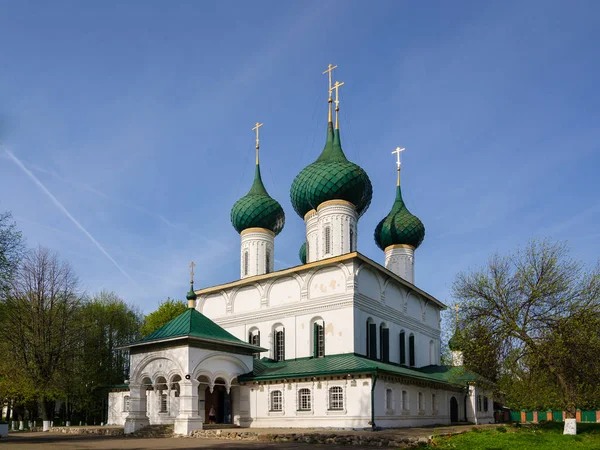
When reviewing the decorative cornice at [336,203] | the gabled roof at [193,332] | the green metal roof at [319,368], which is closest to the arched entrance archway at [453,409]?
the green metal roof at [319,368]

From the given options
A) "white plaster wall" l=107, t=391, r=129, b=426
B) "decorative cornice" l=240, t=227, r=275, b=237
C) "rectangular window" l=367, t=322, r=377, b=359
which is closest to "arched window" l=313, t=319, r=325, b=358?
"rectangular window" l=367, t=322, r=377, b=359

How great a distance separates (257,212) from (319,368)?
10806mm

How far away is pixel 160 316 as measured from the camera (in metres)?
40.8

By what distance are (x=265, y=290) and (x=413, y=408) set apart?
822 centimetres

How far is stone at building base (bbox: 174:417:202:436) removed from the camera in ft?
66.6

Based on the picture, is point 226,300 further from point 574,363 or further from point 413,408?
point 574,363

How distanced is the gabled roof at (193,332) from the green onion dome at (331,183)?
26.8 ft

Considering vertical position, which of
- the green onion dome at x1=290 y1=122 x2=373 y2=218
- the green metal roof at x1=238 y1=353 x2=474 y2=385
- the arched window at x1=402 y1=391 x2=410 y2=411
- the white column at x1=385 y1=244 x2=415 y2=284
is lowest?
the arched window at x1=402 y1=391 x2=410 y2=411

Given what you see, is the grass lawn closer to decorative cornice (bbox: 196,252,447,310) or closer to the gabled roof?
decorative cornice (bbox: 196,252,447,310)

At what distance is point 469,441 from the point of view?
16.5 metres

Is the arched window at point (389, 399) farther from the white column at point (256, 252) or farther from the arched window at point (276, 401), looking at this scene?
the white column at point (256, 252)

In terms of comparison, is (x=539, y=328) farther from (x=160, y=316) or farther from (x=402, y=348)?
(x=160, y=316)

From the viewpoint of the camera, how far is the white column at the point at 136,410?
22234 millimetres

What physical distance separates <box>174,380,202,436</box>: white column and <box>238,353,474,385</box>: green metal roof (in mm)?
2825
